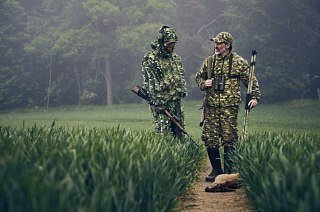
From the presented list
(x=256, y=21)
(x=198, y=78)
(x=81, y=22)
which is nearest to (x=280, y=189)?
(x=198, y=78)

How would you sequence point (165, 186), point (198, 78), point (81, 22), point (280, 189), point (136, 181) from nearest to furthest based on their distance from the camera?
1. point (280, 189)
2. point (136, 181)
3. point (165, 186)
4. point (198, 78)
5. point (81, 22)

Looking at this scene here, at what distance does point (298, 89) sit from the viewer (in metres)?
36.1

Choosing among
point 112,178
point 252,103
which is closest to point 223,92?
point 252,103

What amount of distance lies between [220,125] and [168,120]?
35.8 inches

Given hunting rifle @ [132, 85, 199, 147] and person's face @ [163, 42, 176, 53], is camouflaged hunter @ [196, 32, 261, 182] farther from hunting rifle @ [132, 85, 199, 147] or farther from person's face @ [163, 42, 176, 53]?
person's face @ [163, 42, 176, 53]

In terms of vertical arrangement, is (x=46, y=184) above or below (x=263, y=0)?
below

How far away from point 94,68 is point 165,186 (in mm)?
44282

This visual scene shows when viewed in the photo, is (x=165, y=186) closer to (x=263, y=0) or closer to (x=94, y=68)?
(x=263, y=0)

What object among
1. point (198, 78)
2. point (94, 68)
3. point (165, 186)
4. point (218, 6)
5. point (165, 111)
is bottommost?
point (165, 186)

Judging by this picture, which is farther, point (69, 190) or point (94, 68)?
point (94, 68)

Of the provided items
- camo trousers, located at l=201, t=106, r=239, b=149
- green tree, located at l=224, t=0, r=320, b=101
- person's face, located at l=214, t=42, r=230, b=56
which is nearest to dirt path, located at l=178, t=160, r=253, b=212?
camo trousers, located at l=201, t=106, r=239, b=149

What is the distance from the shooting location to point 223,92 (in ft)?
24.1

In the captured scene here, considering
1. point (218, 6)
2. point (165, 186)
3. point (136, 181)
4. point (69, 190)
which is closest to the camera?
point (69, 190)

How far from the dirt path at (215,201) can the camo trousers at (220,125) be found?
88 centimetres
